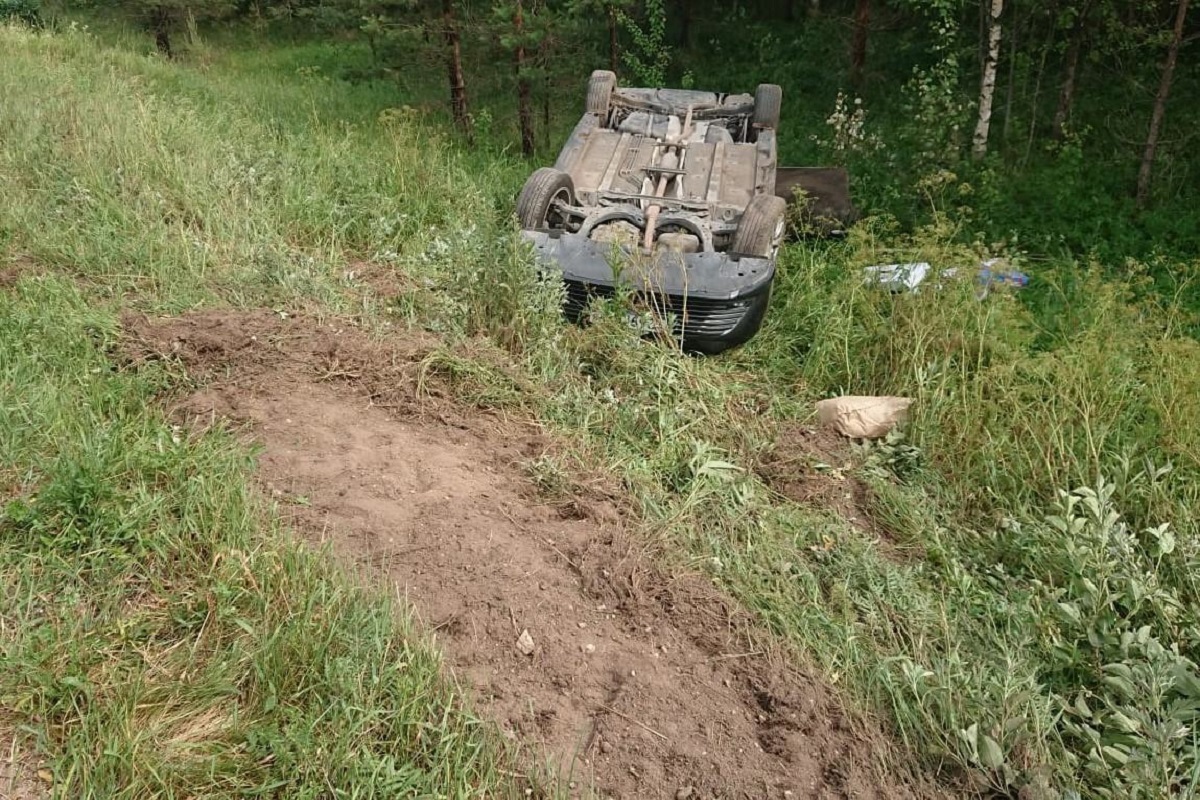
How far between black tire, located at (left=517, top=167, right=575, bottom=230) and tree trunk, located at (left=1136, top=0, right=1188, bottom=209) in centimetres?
492

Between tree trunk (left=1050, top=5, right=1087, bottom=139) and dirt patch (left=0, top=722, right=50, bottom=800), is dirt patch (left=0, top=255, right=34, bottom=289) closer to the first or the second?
dirt patch (left=0, top=722, right=50, bottom=800)

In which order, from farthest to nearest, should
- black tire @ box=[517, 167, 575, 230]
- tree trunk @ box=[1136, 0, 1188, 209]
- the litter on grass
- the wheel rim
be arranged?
tree trunk @ box=[1136, 0, 1188, 209] < the wheel rim < black tire @ box=[517, 167, 575, 230] < the litter on grass

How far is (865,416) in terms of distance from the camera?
453 cm

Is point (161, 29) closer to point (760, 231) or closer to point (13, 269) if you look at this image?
point (13, 269)

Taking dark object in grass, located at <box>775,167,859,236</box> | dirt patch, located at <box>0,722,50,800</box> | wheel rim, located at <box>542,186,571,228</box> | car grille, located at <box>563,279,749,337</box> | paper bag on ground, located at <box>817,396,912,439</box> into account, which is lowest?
paper bag on ground, located at <box>817,396,912,439</box>

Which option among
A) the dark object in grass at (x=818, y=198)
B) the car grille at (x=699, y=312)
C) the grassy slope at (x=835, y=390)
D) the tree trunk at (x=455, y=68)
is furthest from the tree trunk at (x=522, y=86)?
the car grille at (x=699, y=312)

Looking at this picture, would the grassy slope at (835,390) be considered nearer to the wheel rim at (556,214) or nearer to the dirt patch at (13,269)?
the dirt patch at (13,269)

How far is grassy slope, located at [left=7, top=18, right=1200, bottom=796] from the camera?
291 cm

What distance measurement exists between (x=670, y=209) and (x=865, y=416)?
239cm

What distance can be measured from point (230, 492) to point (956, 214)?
21.2 feet

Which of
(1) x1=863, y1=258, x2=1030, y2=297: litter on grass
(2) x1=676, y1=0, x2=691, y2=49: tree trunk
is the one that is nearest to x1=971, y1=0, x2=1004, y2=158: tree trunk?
(1) x1=863, y1=258, x2=1030, y2=297: litter on grass

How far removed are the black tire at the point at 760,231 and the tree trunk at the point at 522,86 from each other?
3461 mm

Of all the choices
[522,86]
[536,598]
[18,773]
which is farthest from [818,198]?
[18,773]

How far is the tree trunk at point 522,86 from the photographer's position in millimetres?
7961
